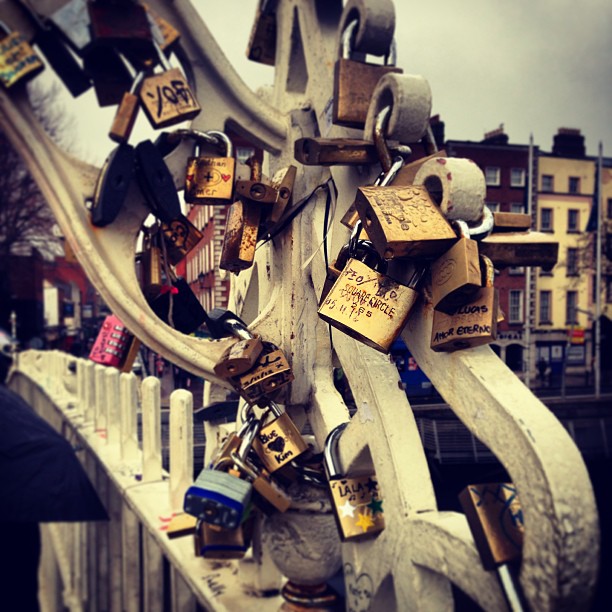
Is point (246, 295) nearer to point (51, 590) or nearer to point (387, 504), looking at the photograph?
point (387, 504)

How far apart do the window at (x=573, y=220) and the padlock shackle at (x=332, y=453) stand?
2586 cm

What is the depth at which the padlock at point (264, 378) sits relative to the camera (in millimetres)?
1376

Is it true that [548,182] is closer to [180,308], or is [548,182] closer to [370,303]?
[180,308]

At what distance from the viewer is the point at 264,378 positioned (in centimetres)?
137

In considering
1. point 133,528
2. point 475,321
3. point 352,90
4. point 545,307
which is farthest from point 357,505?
point 545,307

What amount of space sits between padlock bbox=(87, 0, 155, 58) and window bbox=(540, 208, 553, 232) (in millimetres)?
25608

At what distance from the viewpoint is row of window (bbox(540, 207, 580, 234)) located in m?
25.0

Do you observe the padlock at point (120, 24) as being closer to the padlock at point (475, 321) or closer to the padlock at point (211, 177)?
the padlock at point (211, 177)

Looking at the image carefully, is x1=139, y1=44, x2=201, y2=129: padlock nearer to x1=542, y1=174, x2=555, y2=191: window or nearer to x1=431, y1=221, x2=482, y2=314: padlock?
x1=431, y1=221, x2=482, y2=314: padlock

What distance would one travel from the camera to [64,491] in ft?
13.0

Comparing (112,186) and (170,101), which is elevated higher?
(170,101)

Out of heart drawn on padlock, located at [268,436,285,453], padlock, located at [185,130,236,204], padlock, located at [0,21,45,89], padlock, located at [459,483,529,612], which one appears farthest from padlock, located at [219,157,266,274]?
padlock, located at [459,483,529,612]

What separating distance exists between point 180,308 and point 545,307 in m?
23.0

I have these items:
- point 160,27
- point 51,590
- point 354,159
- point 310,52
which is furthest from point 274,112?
point 51,590
